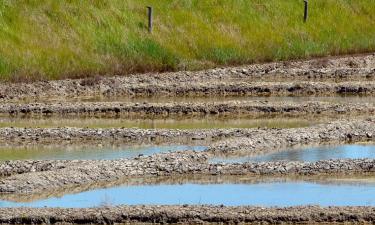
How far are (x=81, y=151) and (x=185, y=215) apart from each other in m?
7.78

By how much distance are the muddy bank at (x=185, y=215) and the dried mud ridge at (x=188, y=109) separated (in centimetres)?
1350

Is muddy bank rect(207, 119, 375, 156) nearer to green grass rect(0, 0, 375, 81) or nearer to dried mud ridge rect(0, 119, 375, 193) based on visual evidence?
dried mud ridge rect(0, 119, 375, 193)

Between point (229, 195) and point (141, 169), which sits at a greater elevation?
point (141, 169)

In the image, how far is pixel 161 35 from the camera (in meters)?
44.3

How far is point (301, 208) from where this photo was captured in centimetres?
1927

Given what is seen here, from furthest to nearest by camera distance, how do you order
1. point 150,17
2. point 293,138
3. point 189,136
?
point 150,17 → point 189,136 → point 293,138

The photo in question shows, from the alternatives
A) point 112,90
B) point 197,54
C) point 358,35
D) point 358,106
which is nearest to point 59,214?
point 358,106

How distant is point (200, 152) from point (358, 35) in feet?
92.1

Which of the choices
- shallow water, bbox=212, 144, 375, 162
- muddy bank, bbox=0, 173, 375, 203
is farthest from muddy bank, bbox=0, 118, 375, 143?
muddy bank, bbox=0, 173, 375, 203

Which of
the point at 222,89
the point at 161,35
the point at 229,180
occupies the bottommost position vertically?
the point at 229,180

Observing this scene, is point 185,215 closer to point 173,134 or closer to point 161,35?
point 173,134

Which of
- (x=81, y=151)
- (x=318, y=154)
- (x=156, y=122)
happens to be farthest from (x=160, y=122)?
(x=318, y=154)

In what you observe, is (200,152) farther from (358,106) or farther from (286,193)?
(358,106)

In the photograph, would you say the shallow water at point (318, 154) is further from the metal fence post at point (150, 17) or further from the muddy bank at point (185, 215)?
the metal fence post at point (150, 17)
